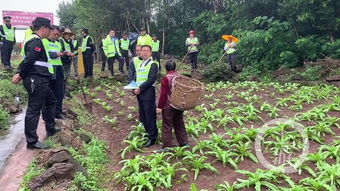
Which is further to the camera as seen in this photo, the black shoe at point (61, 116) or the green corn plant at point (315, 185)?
the black shoe at point (61, 116)

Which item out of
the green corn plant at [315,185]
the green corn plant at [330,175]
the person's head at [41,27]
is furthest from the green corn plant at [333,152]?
the person's head at [41,27]

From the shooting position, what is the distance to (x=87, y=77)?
44.4ft

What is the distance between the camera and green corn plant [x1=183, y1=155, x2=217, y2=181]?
5.30 meters

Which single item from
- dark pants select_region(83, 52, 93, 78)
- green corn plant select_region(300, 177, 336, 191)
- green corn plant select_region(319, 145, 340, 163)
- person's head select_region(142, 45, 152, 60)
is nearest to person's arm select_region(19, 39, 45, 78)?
person's head select_region(142, 45, 152, 60)

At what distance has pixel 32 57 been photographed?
18.1 ft

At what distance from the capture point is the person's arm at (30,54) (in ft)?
18.1

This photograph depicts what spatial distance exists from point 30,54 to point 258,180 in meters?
3.94

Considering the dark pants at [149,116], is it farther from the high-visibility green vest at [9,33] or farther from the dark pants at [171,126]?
the high-visibility green vest at [9,33]

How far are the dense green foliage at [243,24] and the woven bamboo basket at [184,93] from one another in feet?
29.1

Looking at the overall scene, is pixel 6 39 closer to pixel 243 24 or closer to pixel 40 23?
pixel 40 23

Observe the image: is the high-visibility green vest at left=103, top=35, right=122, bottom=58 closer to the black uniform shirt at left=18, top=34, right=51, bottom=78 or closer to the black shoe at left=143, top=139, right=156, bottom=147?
the black shoe at left=143, top=139, right=156, bottom=147

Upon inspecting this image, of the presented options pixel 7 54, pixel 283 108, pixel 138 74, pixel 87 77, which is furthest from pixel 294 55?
pixel 7 54

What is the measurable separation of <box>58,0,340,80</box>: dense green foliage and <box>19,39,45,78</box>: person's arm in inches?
384

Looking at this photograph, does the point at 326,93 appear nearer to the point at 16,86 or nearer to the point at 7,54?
the point at 16,86
